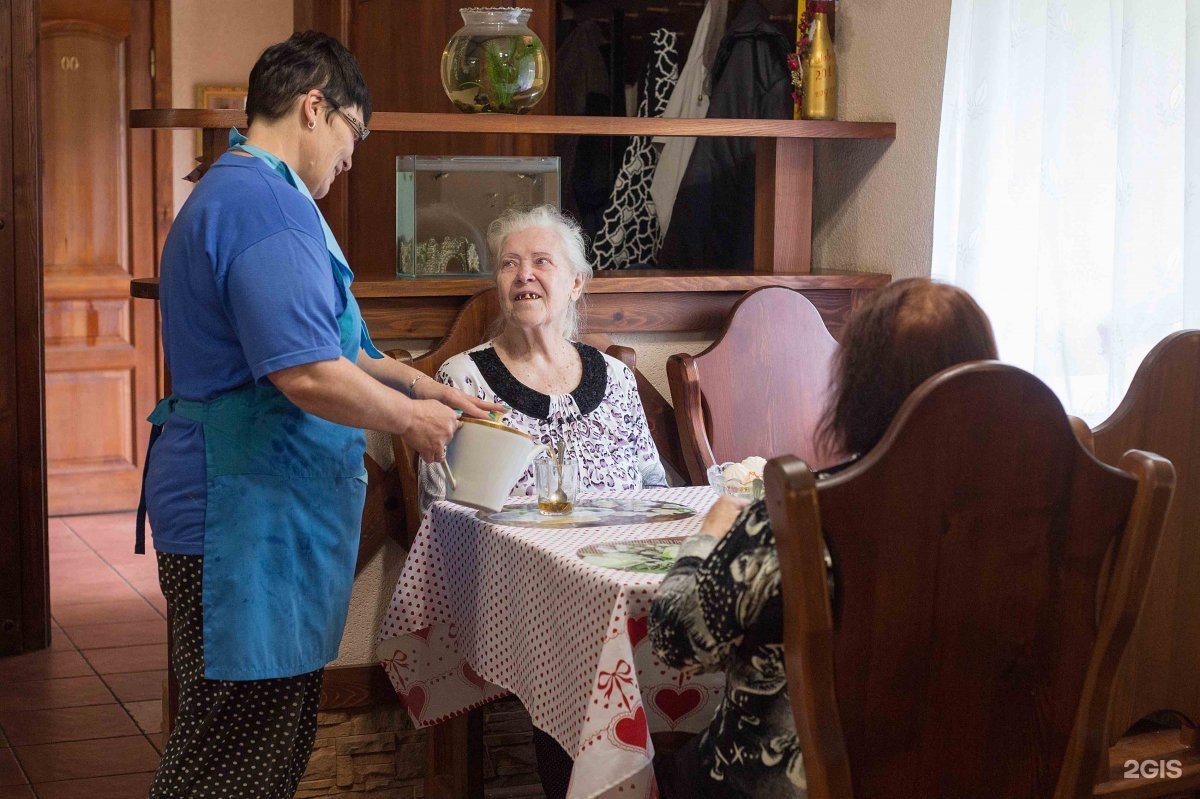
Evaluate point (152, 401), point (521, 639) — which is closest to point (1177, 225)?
point (521, 639)

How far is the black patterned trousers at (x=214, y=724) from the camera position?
1.96 m

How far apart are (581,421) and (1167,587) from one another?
3.60ft

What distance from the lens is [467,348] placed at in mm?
2818

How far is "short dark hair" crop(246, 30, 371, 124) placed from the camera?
6.52 feet

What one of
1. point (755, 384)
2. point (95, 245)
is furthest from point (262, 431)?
point (95, 245)

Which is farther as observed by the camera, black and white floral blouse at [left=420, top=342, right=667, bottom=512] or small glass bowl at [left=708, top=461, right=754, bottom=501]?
black and white floral blouse at [left=420, top=342, right=667, bottom=512]

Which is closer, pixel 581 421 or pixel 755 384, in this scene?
pixel 581 421

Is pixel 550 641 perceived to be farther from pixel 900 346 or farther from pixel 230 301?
pixel 900 346

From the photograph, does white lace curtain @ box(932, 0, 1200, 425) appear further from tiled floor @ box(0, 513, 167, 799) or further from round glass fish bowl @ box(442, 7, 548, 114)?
tiled floor @ box(0, 513, 167, 799)


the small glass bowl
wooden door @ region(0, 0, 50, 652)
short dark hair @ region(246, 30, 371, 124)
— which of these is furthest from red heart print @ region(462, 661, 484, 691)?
wooden door @ region(0, 0, 50, 652)

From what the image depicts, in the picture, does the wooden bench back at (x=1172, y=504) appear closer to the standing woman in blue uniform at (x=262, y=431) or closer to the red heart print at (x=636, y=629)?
the red heart print at (x=636, y=629)

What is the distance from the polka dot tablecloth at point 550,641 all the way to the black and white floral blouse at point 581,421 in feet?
0.44

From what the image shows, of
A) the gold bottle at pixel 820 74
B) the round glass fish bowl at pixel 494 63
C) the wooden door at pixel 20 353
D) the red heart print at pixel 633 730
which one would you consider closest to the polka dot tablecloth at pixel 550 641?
the red heart print at pixel 633 730

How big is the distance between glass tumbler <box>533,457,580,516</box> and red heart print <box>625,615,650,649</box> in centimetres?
47
